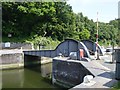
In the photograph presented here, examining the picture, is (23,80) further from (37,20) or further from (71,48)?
(37,20)

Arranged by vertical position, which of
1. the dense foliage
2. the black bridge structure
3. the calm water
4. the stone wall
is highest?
the dense foliage

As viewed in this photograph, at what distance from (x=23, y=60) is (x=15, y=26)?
11.9m

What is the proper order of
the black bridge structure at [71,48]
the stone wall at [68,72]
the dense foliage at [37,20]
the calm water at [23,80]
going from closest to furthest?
the stone wall at [68,72] → the calm water at [23,80] → the black bridge structure at [71,48] → the dense foliage at [37,20]

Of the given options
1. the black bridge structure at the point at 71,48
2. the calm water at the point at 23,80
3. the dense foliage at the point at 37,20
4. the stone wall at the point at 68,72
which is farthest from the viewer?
the dense foliage at the point at 37,20

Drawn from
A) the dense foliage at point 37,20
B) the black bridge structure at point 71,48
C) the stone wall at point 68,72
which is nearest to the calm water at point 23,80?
the stone wall at point 68,72

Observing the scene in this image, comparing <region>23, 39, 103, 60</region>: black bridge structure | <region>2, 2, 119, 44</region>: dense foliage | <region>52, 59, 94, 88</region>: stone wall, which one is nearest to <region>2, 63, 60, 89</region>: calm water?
<region>52, 59, 94, 88</region>: stone wall

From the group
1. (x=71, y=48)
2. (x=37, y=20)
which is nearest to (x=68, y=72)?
(x=71, y=48)

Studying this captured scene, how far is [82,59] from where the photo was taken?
15.1 m

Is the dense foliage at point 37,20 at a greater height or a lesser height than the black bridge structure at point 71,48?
greater

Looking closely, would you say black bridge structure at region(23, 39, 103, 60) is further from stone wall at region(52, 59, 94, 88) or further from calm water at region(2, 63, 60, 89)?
calm water at region(2, 63, 60, 89)

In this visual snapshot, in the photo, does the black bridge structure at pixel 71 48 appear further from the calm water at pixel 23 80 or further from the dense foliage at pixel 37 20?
the dense foliage at pixel 37 20

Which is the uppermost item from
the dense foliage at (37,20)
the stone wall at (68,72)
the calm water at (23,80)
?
the dense foliage at (37,20)

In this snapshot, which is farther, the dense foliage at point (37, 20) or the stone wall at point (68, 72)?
the dense foliage at point (37, 20)

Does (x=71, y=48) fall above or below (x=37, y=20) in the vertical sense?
below
